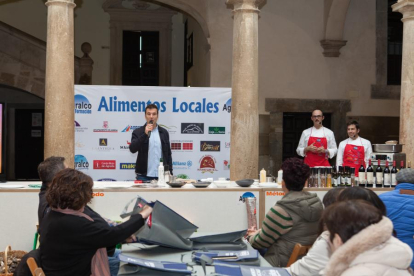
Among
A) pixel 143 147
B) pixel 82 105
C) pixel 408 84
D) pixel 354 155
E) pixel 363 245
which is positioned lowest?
pixel 363 245

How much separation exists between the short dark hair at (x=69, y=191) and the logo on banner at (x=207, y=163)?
17.8ft

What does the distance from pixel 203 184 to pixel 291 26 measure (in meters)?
7.43

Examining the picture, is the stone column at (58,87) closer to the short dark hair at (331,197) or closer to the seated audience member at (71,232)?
the seated audience member at (71,232)

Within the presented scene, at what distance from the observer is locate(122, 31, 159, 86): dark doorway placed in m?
Result: 16.5

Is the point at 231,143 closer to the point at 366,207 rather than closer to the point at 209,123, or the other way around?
the point at 209,123

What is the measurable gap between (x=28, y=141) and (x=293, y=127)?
687 centimetres

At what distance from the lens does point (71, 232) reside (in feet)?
11.1

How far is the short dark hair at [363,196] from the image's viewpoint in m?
3.07

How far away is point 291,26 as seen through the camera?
40.4 feet

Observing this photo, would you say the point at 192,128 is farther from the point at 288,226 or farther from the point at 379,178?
the point at 288,226

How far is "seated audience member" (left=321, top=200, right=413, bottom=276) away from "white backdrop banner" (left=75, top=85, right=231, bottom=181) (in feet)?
20.9

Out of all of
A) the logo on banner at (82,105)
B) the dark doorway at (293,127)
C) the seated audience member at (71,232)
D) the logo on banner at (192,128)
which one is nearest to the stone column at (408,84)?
the logo on banner at (192,128)

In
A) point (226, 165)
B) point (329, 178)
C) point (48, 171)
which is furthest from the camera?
point (226, 165)

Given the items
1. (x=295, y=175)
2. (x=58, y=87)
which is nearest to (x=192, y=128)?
(x=58, y=87)
